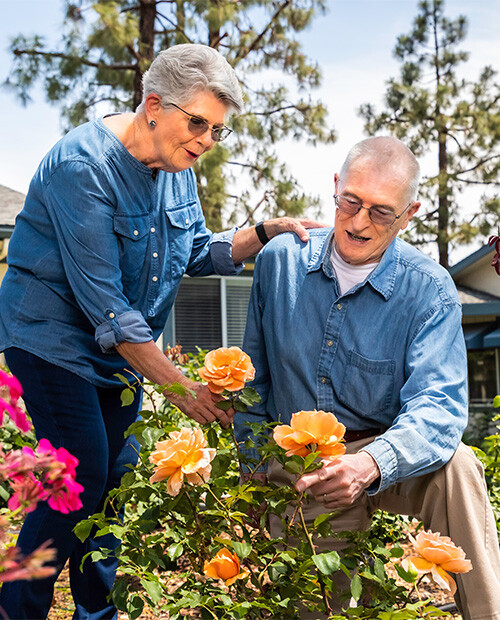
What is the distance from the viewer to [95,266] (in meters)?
2.11

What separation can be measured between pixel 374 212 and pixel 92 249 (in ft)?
2.80

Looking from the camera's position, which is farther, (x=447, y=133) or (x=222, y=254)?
(x=447, y=133)

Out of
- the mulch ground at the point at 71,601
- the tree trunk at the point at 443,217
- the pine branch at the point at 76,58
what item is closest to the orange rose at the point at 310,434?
the mulch ground at the point at 71,601

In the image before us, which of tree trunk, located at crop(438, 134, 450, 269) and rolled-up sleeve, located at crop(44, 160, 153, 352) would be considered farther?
tree trunk, located at crop(438, 134, 450, 269)

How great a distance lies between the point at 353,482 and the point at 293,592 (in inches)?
11.4

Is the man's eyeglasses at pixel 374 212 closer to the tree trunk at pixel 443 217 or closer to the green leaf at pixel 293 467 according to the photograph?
the green leaf at pixel 293 467

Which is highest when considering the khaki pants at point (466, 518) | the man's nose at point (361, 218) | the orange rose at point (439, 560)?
the man's nose at point (361, 218)

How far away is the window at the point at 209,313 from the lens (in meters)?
12.8

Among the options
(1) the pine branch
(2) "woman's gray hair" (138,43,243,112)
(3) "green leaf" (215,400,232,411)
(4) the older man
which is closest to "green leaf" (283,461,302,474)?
(3) "green leaf" (215,400,232,411)

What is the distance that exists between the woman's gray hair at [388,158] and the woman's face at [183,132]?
1.41 feet

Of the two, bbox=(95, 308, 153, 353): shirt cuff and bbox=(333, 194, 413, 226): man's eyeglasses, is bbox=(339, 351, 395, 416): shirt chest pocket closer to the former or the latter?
bbox=(333, 194, 413, 226): man's eyeglasses

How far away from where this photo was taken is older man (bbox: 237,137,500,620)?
2.01 metres

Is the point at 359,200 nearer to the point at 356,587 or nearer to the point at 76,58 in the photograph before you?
the point at 356,587

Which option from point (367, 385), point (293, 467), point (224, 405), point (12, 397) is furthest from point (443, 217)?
point (12, 397)
